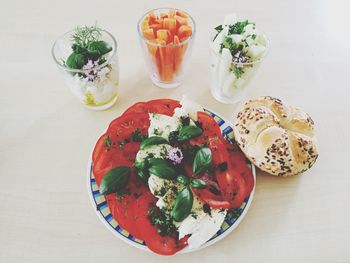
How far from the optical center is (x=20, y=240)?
41.8 inches

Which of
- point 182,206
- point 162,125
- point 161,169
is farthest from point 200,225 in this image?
point 162,125

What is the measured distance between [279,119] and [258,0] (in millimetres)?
920

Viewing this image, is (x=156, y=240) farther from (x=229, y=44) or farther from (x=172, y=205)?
(x=229, y=44)

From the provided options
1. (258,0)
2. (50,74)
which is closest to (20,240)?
(50,74)

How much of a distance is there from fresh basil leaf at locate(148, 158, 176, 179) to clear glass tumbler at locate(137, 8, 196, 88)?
470mm

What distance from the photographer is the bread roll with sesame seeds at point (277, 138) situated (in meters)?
1.06

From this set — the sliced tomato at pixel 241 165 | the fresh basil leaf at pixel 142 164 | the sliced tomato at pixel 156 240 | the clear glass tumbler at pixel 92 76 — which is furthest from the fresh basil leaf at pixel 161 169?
the clear glass tumbler at pixel 92 76

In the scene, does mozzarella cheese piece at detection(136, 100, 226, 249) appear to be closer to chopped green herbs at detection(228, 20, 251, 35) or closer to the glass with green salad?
the glass with green salad

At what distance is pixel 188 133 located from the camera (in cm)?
105

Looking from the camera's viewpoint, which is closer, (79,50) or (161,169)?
(161,169)

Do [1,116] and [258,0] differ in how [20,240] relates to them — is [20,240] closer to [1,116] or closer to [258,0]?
[1,116]

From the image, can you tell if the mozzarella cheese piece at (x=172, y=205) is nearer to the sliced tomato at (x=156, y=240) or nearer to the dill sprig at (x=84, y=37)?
the sliced tomato at (x=156, y=240)

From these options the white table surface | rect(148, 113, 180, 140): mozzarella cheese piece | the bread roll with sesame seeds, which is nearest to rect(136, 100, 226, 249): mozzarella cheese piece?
rect(148, 113, 180, 140): mozzarella cheese piece

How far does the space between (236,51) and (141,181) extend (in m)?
0.56
